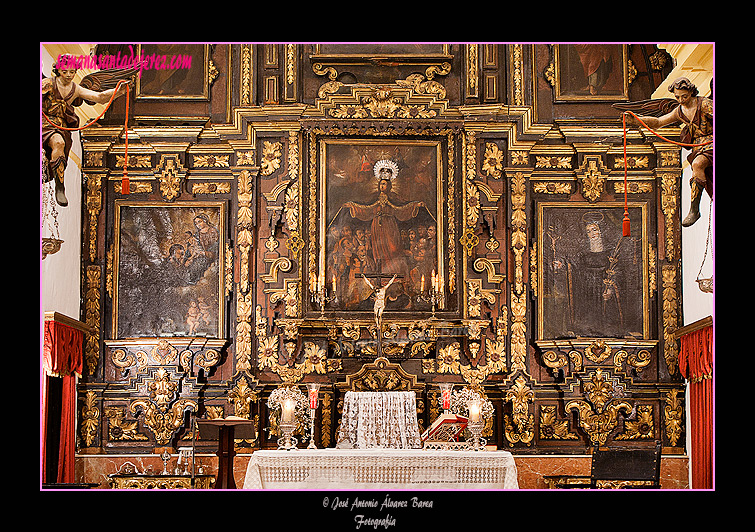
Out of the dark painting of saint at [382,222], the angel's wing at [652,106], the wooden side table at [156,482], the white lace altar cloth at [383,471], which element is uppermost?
the angel's wing at [652,106]

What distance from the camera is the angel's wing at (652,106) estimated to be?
10648mm

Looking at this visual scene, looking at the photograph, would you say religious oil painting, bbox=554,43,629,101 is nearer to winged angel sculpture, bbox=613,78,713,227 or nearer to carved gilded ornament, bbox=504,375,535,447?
winged angel sculpture, bbox=613,78,713,227

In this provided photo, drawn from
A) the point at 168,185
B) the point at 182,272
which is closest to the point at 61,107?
the point at 168,185

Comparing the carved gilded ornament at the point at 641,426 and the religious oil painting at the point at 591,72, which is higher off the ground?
the religious oil painting at the point at 591,72

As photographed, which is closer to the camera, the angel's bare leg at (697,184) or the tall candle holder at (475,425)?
the tall candle holder at (475,425)

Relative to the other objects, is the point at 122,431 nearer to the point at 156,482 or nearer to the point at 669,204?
the point at 156,482

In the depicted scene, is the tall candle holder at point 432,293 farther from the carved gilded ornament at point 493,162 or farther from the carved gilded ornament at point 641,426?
the carved gilded ornament at point 641,426

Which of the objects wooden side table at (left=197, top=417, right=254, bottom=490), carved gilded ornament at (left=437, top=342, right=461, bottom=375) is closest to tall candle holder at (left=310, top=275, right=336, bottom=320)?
carved gilded ornament at (left=437, top=342, right=461, bottom=375)

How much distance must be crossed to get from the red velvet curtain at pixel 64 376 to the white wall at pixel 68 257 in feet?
0.94

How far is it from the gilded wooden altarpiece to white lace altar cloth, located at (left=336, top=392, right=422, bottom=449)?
1.23 meters

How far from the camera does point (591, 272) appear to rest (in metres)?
10.8

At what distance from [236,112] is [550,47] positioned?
13.1 ft

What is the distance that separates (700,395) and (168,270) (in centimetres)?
634

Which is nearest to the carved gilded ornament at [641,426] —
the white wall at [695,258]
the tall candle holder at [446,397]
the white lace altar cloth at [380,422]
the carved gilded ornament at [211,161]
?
the white wall at [695,258]
